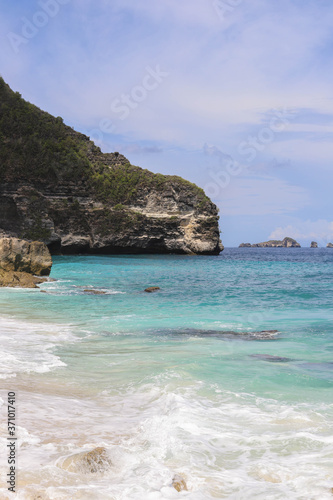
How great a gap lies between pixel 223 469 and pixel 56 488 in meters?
1.62

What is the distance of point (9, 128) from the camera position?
72.9 m

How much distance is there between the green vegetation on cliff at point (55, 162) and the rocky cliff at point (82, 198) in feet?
0.54

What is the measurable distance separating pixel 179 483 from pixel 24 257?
80.4 ft

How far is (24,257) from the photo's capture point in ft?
86.4

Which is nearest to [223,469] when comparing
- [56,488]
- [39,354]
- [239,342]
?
[56,488]

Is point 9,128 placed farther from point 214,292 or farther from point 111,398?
point 111,398

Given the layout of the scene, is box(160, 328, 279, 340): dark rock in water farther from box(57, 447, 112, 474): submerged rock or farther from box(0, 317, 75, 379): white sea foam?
box(57, 447, 112, 474): submerged rock

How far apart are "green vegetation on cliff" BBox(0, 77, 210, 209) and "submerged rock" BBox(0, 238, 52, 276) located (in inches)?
1819

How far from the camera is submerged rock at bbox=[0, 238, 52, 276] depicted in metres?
25.2

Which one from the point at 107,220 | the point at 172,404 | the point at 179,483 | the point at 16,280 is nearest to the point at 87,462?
the point at 179,483

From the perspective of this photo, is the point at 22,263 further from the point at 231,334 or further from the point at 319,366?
the point at 319,366

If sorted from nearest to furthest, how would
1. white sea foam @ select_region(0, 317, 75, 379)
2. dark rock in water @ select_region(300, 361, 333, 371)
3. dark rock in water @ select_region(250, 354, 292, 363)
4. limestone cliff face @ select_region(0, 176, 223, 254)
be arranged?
white sea foam @ select_region(0, 317, 75, 379) → dark rock in water @ select_region(300, 361, 333, 371) → dark rock in water @ select_region(250, 354, 292, 363) → limestone cliff face @ select_region(0, 176, 223, 254)

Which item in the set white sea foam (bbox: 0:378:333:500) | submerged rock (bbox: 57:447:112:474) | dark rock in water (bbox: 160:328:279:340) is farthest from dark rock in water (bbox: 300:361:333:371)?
submerged rock (bbox: 57:447:112:474)

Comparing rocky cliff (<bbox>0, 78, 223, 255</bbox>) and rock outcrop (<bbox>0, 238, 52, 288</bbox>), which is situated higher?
rocky cliff (<bbox>0, 78, 223, 255</bbox>)
